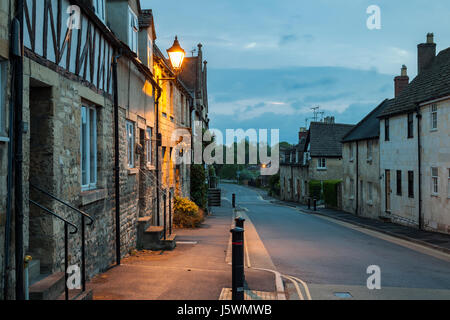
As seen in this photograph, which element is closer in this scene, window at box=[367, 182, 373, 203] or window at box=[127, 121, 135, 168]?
window at box=[127, 121, 135, 168]

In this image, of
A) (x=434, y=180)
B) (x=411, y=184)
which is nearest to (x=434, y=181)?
(x=434, y=180)

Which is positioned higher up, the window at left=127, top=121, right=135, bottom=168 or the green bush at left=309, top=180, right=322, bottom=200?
the window at left=127, top=121, right=135, bottom=168

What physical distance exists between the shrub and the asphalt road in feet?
11.0

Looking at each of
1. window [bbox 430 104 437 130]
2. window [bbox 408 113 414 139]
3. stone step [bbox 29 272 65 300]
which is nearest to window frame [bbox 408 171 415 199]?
window [bbox 408 113 414 139]

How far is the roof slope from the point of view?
100 ft

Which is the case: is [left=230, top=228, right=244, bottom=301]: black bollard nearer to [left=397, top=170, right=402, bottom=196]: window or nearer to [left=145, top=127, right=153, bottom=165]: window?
[left=145, top=127, right=153, bottom=165]: window

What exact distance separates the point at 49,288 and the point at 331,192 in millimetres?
35533

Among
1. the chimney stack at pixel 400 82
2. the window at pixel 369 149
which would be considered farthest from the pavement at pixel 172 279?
the chimney stack at pixel 400 82

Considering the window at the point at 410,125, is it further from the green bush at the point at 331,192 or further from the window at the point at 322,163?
the window at the point at 322,163

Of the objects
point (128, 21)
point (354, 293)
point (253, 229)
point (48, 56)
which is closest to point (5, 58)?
point (48, 56)

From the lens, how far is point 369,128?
32312mm

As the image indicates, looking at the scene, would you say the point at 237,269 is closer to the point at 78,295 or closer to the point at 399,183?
the point at 78,295

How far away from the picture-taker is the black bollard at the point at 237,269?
715cm

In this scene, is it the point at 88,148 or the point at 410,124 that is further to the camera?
the point at 410,124
